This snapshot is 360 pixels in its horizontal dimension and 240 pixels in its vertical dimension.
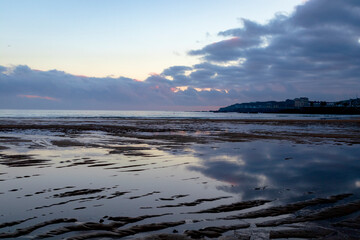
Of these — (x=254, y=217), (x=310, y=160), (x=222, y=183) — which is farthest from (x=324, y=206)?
(x=310, y=160)

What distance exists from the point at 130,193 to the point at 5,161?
6.41 meters

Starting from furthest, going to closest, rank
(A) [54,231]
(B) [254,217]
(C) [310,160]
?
(C) [310,160] → (B) [254,217] → (A) [54,231]

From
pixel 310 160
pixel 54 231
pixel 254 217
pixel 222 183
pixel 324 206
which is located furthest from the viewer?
pixel 310 160

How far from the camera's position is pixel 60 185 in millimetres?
6367

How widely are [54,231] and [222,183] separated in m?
4.23

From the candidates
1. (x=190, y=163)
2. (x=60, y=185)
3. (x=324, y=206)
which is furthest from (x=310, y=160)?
(x=60, y=185)

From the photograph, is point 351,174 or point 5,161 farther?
point 5,161

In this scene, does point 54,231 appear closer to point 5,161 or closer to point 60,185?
point 60,185

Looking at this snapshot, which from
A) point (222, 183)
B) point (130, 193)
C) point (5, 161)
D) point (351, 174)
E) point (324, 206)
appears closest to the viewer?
point (324, 206)

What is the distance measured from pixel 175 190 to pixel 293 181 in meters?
3.40

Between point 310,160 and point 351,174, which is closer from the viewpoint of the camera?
point 351,174

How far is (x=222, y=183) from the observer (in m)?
6.71

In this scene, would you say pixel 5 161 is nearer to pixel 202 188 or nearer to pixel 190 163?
pixel 190 163

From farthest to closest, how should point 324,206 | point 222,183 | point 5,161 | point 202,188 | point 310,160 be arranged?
point 310,160 → point 5,161 → point 222,183 → point 202,188 → point 324,206
